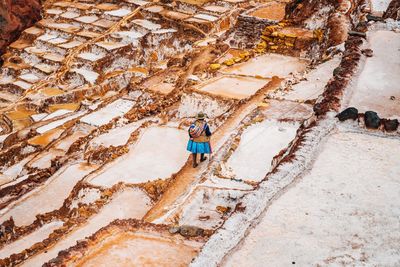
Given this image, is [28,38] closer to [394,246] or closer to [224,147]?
[224,147]

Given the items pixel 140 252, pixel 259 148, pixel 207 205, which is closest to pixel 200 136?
pixel 259 148

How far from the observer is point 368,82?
8828mm

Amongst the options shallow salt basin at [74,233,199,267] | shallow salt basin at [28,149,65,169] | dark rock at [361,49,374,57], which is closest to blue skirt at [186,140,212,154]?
shallow salt basin at [74,233,199,267]

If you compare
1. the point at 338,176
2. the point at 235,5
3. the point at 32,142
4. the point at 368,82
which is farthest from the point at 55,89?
the point at 338,176

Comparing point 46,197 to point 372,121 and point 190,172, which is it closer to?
point 190,172

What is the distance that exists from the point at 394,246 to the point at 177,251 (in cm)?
259

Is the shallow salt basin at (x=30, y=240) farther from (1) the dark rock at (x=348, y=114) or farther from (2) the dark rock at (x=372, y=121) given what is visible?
(2) the dark rock at (x=372, y=121)

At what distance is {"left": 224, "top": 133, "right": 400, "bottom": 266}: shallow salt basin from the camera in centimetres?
479

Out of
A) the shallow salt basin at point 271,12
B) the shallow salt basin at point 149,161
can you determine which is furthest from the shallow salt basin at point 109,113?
the shallow salt basin at point 271,12

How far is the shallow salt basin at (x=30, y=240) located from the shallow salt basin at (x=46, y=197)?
1.23m

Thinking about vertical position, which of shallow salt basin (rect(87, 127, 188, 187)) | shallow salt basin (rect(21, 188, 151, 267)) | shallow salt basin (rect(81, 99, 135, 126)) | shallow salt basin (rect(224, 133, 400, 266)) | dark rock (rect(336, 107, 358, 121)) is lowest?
shallow salt basin (rect(81, 99, 135, 126))

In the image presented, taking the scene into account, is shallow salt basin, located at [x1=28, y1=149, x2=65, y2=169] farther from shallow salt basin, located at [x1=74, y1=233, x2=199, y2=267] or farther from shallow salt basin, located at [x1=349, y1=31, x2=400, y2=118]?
shallow salt basin, located at [x1=349, y1=31, x2=400, y2=118]

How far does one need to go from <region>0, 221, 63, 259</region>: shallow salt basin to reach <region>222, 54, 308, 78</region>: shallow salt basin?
→ 7.27 meters

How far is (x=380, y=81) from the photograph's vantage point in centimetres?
891
